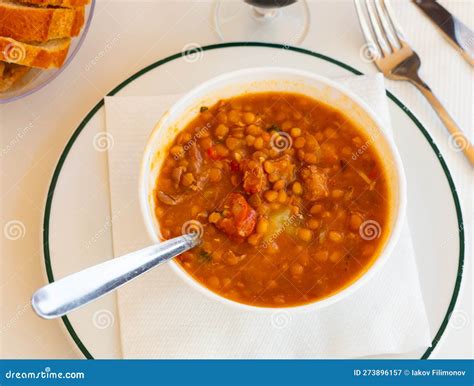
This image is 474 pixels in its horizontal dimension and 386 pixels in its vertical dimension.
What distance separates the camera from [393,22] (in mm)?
3201

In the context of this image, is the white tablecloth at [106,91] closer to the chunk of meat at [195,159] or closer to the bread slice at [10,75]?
the bread slice at [10,75]

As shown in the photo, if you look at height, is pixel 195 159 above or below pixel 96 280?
above

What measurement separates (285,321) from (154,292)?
62 centimetres

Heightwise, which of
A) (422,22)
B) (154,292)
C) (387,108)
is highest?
(422,22)

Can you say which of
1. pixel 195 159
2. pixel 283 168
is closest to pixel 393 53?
pixel 283 168

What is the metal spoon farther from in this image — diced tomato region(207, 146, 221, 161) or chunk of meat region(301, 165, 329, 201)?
chunk of meat region(301, 165, 329, 201)

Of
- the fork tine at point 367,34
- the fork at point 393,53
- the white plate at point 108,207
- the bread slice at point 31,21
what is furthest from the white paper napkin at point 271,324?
the bread slice at point 31,21

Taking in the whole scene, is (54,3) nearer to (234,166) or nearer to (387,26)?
(234,166)

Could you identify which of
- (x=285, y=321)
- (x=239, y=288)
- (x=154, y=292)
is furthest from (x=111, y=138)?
(x=285, y=321)

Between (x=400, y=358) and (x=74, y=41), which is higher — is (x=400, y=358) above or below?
below

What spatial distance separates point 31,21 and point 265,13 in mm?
1229

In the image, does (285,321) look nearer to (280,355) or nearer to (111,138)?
(280,355)

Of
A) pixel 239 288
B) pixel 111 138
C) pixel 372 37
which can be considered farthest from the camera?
pixel 372 37

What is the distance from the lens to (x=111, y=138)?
2920 millimetres
